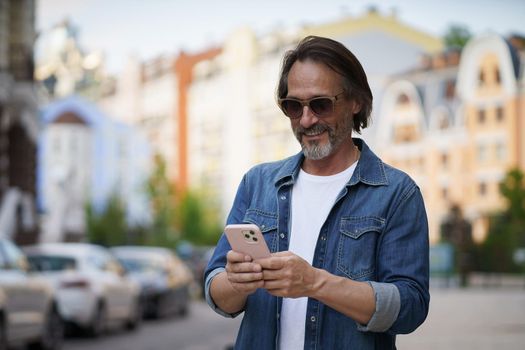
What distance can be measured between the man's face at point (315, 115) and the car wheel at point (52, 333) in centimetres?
1287

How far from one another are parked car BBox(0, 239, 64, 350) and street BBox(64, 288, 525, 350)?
1432 millimetres

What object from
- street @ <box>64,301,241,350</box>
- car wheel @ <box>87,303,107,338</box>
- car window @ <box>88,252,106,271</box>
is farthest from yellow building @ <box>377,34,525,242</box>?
car wheel @ <box>87,303,107,338</box>

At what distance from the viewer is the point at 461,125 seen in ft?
248

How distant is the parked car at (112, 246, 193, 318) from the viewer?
26766 mm

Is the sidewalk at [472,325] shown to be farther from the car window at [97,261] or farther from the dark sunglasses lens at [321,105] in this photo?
the dark sunglasses lens at [321,105]

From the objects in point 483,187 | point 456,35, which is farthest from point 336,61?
point 456,35

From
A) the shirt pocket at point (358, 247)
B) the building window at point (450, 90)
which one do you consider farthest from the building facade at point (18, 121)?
the building window at point (450, 90)

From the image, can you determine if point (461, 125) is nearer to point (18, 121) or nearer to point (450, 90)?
point (450, 90)

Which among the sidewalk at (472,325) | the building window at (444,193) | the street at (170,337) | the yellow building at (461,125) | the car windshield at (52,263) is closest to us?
the sidewalk at (472,325)

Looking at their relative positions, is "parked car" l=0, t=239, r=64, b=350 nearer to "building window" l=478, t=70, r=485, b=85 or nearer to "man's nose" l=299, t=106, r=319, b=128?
"man's nose" l=299, t=106, r=319, b=128

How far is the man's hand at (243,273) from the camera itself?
3.25 metres

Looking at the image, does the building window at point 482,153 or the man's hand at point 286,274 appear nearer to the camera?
the man's hand at point 286,274

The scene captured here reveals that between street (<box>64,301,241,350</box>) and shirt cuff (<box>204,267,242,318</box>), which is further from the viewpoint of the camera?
street (<box>64,301,241,350</box>)

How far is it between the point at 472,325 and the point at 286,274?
783 inches
